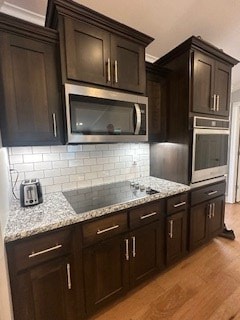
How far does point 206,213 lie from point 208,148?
80 centimetres

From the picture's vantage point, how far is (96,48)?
142 centimetres

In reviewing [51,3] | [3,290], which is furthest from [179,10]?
[3,290]

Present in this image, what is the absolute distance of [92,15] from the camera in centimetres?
134

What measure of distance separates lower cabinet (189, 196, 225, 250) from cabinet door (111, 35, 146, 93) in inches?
58.1

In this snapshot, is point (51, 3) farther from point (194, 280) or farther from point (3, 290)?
point (194, 280)

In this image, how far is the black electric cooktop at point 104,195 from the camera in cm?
142

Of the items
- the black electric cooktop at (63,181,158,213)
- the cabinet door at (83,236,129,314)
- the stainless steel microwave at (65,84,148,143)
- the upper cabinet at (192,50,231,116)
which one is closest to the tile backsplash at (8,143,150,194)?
the black electric cooktop at (63,181,158,213)

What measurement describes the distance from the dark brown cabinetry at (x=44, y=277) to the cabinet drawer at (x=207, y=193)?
1426mm

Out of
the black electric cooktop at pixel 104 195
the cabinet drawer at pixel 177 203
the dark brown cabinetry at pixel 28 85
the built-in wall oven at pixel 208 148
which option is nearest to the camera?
the dark brown cabinetry at pixel 28 85

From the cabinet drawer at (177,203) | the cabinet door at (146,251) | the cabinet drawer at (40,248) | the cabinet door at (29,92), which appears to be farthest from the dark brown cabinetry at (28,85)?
the cabinet drawer at (177,203)

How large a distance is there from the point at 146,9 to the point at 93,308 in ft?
8.77

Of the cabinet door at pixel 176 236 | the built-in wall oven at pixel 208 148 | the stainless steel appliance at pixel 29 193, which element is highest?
the built-in wall oven at pixel 208 148

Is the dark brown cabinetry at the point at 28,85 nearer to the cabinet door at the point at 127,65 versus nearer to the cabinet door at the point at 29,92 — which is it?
→ the cabinet door at the point at 29,92

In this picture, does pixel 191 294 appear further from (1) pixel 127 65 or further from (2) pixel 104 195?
(1) pixel 127 65
